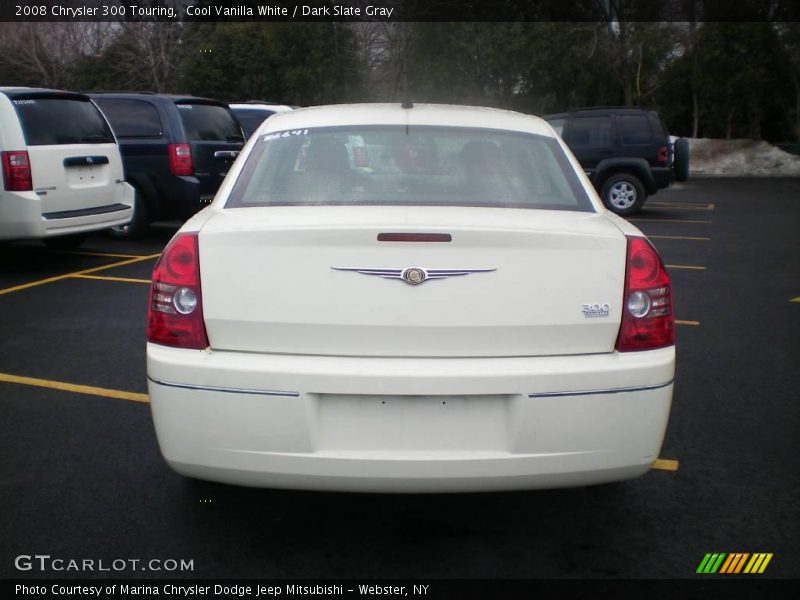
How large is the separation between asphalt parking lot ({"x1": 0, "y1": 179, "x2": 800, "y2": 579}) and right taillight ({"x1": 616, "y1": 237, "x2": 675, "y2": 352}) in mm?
791

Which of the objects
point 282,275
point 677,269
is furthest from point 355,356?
point 677,269

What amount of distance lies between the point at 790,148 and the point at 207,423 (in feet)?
101

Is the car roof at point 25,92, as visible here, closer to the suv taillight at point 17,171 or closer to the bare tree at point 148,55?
the suv taillight at point 17,171

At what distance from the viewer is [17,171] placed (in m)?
8.46

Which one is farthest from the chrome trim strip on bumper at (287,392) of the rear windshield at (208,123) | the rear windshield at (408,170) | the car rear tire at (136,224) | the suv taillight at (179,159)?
the rear windshield at (208,123)

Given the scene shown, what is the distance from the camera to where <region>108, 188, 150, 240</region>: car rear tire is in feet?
37.9

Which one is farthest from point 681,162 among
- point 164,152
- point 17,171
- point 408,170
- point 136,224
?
point 408,170

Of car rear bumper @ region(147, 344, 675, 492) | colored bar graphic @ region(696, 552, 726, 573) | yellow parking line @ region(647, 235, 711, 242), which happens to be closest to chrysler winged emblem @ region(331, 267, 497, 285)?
car rear bumper @ region(147, 344, 675, 492)

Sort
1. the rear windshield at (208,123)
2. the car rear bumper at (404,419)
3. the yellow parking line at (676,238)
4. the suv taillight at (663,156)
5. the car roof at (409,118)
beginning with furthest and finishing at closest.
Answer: the suv taillight at (663,156), the yellow parking line at (676,238), the rear windshield at (208,123), the car roof at (409,118), the car rear bumper at (404,419)

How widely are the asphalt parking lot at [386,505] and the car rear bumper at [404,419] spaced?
388mm

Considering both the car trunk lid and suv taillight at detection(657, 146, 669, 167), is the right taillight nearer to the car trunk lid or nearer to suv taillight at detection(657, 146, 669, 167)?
the car trunk lid

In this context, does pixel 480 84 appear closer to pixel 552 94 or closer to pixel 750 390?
pixel 552 94

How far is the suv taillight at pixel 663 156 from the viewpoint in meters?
15.6

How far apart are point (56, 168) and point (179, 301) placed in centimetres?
656
